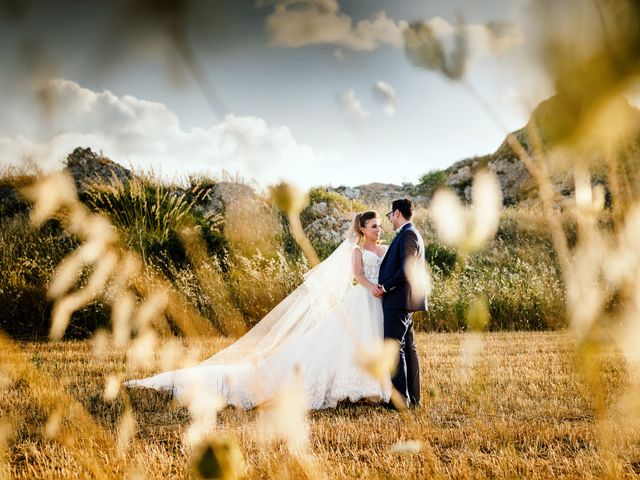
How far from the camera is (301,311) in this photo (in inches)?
249

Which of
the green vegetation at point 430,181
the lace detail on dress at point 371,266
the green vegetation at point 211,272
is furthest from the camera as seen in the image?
the green vegetation at point 430,181

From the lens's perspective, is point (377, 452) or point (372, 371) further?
point (377, 452)

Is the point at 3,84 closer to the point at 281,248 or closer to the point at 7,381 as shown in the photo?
the point at 7,381

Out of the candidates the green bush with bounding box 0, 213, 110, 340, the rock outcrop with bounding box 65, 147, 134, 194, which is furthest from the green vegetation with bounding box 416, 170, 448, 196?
the green bush with bounding box 0, 213, 110, 340

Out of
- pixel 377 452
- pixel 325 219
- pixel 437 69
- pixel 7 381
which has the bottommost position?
pixel 377 452

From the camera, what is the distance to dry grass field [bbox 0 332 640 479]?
3219mm

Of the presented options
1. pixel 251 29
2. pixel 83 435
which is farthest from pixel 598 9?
pixel 83 435

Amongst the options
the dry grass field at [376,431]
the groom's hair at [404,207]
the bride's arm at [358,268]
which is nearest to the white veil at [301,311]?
the bride's arm at [358,268]

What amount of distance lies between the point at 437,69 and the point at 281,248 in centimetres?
1314

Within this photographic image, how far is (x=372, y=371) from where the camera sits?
1.00 meters

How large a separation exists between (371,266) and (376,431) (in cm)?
222

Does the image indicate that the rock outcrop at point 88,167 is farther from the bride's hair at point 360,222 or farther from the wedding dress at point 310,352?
the bride's hair at point 360,222

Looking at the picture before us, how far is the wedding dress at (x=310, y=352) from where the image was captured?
215 inches

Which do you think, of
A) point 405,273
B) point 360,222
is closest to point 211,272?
point 360,222
